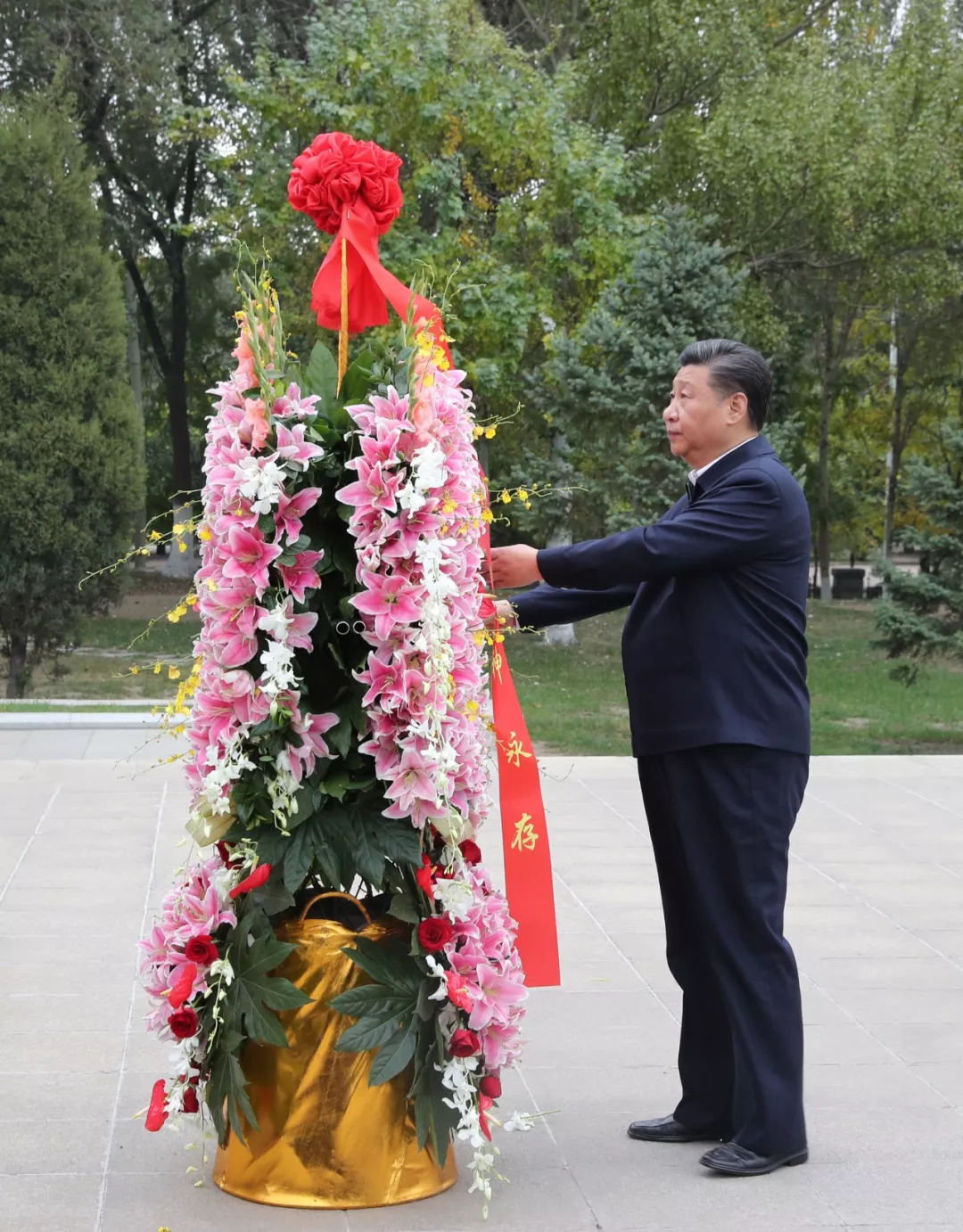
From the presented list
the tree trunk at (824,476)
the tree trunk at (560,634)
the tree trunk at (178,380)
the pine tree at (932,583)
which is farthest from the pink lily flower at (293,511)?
the tree trunk at (824,476)

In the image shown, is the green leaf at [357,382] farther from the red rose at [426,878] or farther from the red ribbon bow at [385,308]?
the red rose at [426,878]

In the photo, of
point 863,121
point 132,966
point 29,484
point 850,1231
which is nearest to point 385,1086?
point 850,1231

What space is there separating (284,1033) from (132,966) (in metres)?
2.30

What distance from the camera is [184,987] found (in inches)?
128

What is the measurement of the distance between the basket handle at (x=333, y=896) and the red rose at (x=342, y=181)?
4.64 feet

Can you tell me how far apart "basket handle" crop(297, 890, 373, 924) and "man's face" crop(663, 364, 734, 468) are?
124 centimetres

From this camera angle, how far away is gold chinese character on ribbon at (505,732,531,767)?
3.58m

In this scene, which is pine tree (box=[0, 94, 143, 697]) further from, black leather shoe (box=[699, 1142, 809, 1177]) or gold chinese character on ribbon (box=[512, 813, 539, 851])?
black leather shoe (box=[699, 1142, 809, 1177])

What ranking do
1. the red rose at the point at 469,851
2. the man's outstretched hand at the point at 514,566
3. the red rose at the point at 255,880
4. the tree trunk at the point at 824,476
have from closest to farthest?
the red rose at the point at 255,880
the red rose at the point at 469,851
the man's outstretched hand at the point at 514,566
the tree trunk at the point at 824,476

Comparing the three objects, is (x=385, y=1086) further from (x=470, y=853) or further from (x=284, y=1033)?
(x=470, y=853)

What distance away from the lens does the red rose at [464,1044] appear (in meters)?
3.25

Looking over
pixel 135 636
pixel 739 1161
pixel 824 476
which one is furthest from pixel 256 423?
pixel 824 476

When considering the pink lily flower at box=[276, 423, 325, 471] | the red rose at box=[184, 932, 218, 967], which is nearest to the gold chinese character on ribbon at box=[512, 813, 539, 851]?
the red rose at box=[184, 932, 218, 967]

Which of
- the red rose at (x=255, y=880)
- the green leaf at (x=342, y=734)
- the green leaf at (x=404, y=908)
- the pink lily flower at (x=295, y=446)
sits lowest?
the green leaf at (x=404, y=908)
